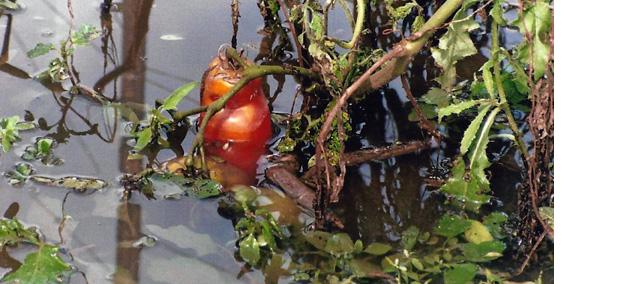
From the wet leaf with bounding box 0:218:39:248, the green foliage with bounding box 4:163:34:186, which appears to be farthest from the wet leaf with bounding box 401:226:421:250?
the green foliage with bounding box 4:163:34:186

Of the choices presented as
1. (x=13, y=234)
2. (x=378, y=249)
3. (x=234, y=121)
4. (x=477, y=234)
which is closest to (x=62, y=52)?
(x=234, y=121)

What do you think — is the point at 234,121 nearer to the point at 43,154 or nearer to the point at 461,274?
the point at 43,154

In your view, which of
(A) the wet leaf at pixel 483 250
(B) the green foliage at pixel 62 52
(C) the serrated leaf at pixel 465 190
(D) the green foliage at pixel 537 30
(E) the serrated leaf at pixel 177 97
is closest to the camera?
(D) the green foliage at pixel 537 30

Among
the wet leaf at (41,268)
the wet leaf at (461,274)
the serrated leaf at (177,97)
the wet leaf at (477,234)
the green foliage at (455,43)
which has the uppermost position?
the green foliage at (455,43)

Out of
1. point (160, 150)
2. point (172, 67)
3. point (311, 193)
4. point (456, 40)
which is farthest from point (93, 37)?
point (456, 40)

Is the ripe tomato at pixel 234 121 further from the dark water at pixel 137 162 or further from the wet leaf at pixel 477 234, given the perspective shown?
the wet leaf at pixel 477 234

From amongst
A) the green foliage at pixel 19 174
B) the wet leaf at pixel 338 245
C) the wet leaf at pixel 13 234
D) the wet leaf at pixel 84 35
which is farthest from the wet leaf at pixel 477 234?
the wet leaf at pixel 84 35
